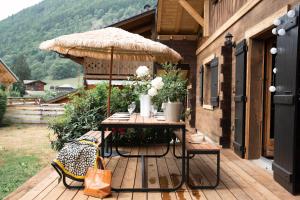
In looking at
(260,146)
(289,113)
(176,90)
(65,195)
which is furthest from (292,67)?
(65,195)

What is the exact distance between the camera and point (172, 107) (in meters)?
3.88

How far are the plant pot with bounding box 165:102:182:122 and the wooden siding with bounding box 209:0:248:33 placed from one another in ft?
9.95

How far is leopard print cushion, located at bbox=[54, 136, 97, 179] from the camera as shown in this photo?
3750 mm

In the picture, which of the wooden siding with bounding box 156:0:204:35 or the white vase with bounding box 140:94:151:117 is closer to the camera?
the white vase with bounding box 140:94:151:117

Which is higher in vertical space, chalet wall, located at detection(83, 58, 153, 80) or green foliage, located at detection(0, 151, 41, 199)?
chalet wall, located at detection(83, 58, 153, 80)

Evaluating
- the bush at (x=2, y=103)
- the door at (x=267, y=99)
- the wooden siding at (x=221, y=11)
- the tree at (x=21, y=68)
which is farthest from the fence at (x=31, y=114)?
the tree at (x=21, y=68)

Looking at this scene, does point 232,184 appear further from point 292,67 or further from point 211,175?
point 292,67

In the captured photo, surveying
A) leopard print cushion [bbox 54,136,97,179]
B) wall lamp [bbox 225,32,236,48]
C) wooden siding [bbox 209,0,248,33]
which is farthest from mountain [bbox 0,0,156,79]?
leopard print cushion [bbox 54,136,97,179]

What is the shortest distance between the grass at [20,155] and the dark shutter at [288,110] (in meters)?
4.10

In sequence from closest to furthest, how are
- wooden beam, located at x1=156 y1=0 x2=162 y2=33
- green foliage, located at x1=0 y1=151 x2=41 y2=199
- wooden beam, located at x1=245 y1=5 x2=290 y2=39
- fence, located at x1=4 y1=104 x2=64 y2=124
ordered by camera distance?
wooden beam, located at x1=245 y1=5 x2=290 y2=39
green foliage, located at x1=0 y1=151 x2=41 y2=199
wooden beam, located at x1=156 y1=0 x2=162 y2=33
fence, located at x1=4 y1=104 x2=64 y2=124

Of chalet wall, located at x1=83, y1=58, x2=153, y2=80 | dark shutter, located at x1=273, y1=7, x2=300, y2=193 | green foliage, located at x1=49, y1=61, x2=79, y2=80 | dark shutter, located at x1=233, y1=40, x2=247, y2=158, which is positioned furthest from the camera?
green foliage, located at x1=49, y1=61, x2=79, y2=80

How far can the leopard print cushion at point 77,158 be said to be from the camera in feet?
12.3

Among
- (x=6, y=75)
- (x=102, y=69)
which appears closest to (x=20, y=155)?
(x=102, y=69)

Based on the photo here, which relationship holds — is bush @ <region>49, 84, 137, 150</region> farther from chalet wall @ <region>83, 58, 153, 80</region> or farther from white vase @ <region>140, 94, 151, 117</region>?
chalet wall @ <region>83, 58, 153, 80</region>
